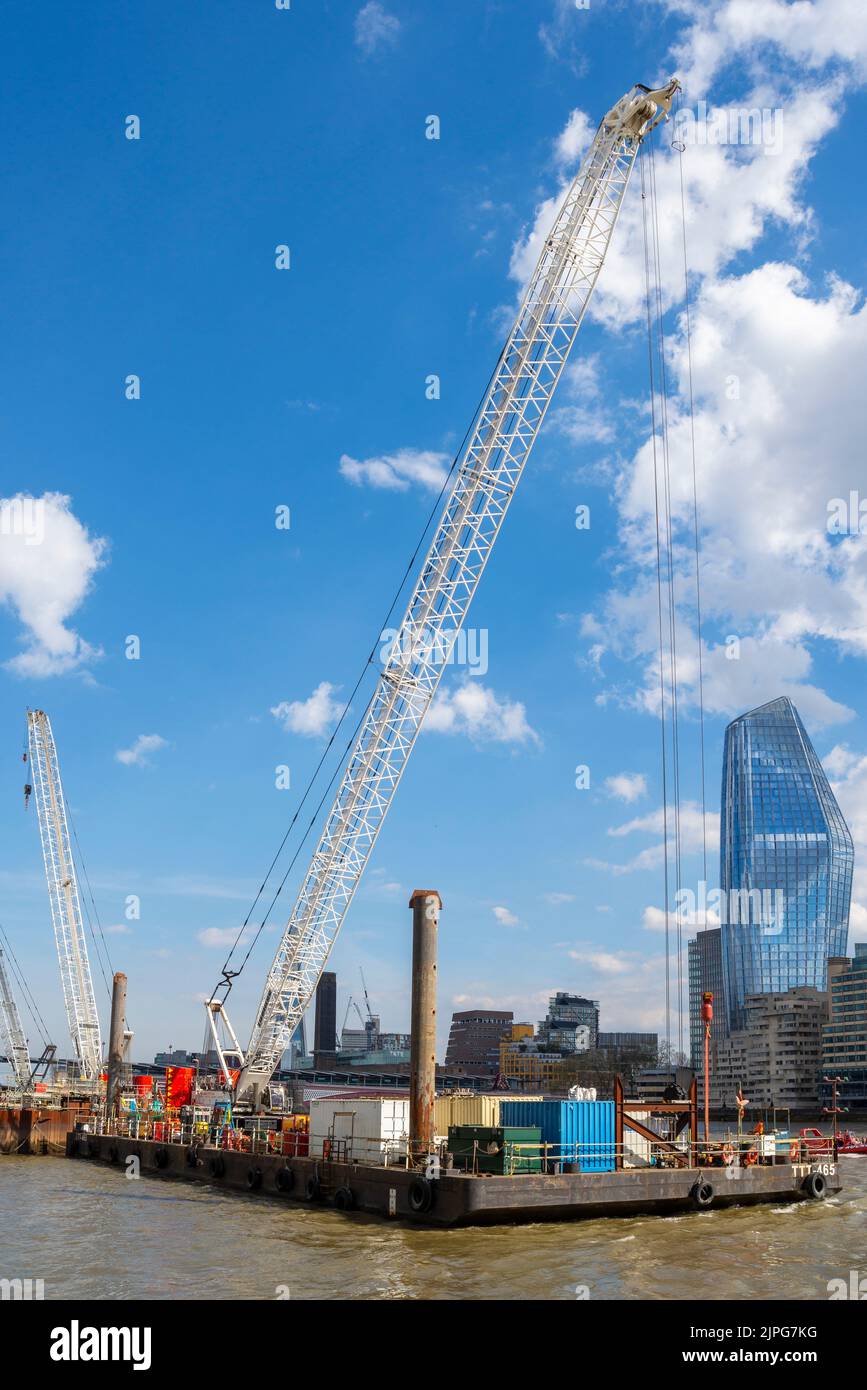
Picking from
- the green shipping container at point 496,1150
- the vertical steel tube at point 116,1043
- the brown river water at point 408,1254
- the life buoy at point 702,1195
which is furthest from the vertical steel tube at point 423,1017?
the vertical steel tube at point 116,1043

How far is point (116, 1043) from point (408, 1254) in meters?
56.5

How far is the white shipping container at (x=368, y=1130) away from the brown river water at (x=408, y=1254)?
306 cm

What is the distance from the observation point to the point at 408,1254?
36375mm

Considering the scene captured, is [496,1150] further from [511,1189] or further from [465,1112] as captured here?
[465,1112]

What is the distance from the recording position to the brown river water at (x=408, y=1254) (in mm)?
32031

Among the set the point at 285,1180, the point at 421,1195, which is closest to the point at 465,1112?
the point at 285,1180

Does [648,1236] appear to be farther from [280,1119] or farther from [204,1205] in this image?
[280,1119]

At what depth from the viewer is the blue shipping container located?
146ft

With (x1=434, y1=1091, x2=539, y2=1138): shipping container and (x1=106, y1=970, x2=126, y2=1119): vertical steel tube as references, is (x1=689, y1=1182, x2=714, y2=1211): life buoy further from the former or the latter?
(x1=106, y1=970, x2=126, y2=1119): vertical steel tube

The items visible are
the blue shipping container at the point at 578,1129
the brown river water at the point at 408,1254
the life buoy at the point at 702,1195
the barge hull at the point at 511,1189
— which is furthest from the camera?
the life buoy at the point at 702,1195

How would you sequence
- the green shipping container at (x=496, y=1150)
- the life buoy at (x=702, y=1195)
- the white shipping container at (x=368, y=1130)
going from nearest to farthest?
1. the green shipping container at (x=496, y=1150)
2. the life buoy at (x=702, y=1195)
3. the white shipping container at (x=368, y=1130)

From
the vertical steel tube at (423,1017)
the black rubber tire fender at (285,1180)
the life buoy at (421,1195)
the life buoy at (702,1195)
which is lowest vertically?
the black rubber tire fender at (285,1180)

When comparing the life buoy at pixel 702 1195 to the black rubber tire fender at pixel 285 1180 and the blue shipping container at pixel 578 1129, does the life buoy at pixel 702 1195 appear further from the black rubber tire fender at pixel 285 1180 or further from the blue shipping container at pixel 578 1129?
the black rubber tire fender at pixel 285 1180
